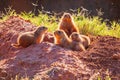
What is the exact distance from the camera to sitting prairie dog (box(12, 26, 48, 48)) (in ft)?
30.0

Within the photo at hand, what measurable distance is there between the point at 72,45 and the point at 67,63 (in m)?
1.23

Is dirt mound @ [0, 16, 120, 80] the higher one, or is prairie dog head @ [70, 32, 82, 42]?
prairie dog head @ [70, 32, 82, 42]

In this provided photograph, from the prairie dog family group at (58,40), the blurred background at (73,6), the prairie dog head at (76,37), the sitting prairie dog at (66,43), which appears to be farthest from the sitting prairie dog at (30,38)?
the blurred background at (73,6)

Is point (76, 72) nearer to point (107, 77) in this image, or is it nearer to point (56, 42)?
point (107, 77)

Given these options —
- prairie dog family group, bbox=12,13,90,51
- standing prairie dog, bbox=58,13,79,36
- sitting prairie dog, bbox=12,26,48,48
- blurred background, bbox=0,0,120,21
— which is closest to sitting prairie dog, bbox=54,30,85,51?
prairie dog family group, bbox=12,13,90,51

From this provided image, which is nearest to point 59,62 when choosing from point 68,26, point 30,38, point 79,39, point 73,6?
point 30,38

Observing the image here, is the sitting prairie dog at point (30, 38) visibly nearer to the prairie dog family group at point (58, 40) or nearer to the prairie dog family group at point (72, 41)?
the prairie dog family group at point (58, 40)

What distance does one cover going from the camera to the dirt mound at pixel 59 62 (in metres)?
7.68

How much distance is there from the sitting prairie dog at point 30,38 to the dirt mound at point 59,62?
16cm

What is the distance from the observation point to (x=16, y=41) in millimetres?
9625

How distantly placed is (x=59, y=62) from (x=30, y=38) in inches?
54.0

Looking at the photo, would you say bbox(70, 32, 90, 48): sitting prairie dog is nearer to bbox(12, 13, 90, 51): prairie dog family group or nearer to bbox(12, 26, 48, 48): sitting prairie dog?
bbox(12, 13, 90, 51): prairie dog family group

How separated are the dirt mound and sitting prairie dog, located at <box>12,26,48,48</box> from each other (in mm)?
158

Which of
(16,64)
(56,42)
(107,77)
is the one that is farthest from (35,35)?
(107,77)
